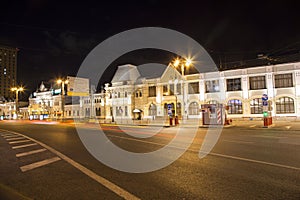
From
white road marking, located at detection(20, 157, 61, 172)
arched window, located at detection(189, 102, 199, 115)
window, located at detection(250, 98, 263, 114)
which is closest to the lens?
white road marking, located at detection(20, 157, 61, 172)

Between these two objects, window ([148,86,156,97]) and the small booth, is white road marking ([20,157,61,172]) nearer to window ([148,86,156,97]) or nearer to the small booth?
the small booth

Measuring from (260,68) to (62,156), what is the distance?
122 feet

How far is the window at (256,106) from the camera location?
38.1 m

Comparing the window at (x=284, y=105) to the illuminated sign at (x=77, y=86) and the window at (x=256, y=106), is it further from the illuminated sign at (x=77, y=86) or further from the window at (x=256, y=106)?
the illuminated sign at (x=77, y=86)

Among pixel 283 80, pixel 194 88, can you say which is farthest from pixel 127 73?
pixel 283 80

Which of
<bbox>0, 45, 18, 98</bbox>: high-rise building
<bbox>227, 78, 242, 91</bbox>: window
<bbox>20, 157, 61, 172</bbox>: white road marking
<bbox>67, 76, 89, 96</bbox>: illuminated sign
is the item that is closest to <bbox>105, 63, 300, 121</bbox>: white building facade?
<bbox>227, 78, 242, 91</bbox>: window

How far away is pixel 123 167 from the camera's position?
754cm

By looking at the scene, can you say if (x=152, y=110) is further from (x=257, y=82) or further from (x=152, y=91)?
(x=257, y=82)

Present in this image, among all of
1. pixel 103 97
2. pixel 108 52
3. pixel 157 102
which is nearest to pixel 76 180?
pixel 108 52

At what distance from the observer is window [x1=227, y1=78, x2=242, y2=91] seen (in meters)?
40.6

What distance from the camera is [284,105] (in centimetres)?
3631

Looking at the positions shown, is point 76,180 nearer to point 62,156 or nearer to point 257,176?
point 62,156

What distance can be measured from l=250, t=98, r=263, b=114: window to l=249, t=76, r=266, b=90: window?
2.06 metres

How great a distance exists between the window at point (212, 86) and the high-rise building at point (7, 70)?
459 ft
